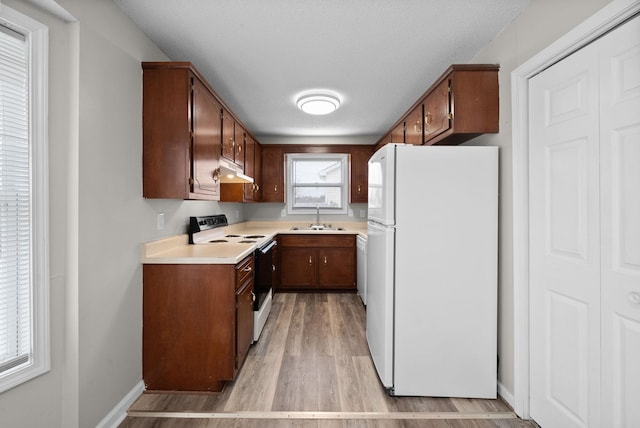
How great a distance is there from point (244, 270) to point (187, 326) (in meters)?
0.52

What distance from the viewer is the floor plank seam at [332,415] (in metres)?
1.71

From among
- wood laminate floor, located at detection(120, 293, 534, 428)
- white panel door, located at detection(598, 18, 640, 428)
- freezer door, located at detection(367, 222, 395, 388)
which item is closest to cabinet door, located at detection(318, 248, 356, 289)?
wood laminate floor, located at detection(120, 293, 534, 428)

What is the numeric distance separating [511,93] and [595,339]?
1.38 meters

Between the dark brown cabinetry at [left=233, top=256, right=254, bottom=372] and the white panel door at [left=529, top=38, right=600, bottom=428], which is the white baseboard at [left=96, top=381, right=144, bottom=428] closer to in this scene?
the dark brown cabinetry at [left=233, top=256, right=254, bottom=372]

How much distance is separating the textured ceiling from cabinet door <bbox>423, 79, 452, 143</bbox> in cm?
29

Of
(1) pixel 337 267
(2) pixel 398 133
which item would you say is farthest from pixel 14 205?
(1) pixel 337 267

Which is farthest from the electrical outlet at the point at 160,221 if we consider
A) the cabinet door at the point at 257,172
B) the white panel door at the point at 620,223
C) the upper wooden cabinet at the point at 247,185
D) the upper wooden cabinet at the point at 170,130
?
the white panel door at the point at 620,223

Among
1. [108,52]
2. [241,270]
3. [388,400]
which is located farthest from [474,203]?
[108,52]

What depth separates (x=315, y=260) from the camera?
4.13 metres

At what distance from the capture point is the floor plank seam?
1.71 meters

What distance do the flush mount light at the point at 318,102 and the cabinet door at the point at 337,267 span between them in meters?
1.94

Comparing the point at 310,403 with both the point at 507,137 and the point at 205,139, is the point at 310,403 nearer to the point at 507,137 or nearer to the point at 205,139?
the point at 205,139

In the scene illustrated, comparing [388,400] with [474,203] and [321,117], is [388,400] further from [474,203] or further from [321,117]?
[321,117]

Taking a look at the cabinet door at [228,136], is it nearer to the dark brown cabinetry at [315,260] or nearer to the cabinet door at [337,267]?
the dark brown cabinetry at [315,260]
